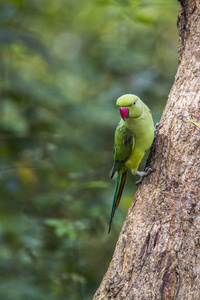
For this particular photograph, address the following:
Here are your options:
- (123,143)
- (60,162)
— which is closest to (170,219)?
(123,143)

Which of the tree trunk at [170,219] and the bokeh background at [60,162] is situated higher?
the bokeh background at [60,162]

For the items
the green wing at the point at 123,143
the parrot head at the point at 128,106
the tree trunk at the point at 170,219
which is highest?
the parrot head at the point at 128,106

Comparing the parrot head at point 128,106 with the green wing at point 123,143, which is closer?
the parrot head at point 128,106

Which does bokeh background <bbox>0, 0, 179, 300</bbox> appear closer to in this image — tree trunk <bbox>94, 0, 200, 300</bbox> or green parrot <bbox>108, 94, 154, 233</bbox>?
green parrot <bbox>108, 94, 154, 233</bbox>

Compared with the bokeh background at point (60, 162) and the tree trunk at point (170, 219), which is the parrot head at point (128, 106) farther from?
the bokeh background at point (60, 162)

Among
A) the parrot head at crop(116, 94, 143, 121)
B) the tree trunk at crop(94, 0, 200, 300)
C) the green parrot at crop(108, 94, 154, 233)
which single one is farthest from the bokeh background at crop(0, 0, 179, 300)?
the tree trunk at crop(94, 0, 200, 300)

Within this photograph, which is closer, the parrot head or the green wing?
the parrot head

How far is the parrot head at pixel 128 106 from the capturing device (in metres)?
2.33

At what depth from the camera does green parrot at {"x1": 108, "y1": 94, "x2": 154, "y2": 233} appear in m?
2.35

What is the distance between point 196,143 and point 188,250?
0.62m

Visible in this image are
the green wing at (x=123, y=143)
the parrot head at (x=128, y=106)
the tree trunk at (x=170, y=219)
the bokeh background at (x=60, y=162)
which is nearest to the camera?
the tree trunk at (x=170, y=219)

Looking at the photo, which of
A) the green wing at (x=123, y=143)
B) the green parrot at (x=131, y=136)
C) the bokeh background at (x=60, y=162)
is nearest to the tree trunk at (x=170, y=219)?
the green parrot at (x=131, y=136)

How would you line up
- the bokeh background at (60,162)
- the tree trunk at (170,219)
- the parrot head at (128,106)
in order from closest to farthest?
the tree trunk at (170,219)
the parrot head at (128,106)
the bokeh background at (60,162)

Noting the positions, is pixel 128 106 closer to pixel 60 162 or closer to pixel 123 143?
pixel 123 143
